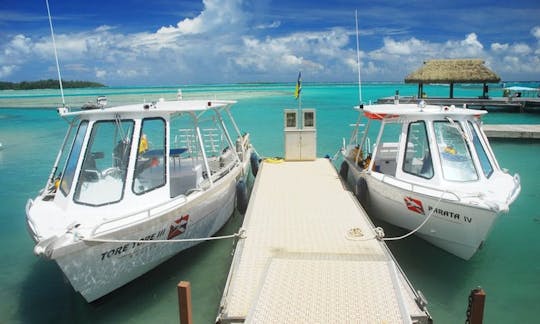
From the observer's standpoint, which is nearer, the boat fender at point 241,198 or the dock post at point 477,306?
the dock post at point 477,306

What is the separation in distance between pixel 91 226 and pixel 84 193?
904 mm

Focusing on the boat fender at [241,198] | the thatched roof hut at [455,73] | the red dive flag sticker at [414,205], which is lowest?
the boat fender at [241,198]

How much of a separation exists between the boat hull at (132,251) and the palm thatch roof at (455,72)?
37.6 metres

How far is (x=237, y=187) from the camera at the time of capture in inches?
376

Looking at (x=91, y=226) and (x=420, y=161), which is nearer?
(x=91, y=226)

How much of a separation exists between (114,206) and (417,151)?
20.3ft

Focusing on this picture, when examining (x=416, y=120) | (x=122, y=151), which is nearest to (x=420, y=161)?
(x=416, y=120)

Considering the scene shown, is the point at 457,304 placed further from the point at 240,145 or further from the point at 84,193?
the point at 240,145

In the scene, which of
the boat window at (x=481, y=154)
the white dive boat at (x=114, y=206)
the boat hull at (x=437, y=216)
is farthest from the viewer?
the boat window at (x=481, y=154)

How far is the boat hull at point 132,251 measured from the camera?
17.3 feet

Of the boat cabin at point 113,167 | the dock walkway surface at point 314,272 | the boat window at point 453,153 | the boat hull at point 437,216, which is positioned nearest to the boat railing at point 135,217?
the boat cabin at point 113,167

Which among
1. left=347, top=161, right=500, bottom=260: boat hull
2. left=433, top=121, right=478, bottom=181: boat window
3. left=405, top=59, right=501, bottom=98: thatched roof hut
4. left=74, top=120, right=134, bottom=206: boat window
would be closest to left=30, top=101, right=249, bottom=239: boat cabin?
left=74, top=120, right=134, bottom=206: boat window

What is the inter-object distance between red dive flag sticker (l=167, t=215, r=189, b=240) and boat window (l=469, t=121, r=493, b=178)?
5.97m

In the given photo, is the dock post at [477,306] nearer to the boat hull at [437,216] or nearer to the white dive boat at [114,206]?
the boat hull at [437,216]
